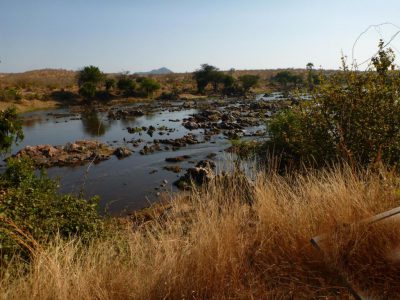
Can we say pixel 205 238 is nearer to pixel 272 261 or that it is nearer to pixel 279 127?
pixel 272 261

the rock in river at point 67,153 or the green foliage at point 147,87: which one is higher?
the green foliage at point 147,87

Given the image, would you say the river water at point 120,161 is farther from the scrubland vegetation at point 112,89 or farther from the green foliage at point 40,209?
the scrubland vegetation at point 112,89

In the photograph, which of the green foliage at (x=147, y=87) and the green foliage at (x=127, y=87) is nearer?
the green foliage at (x=127, y=87)

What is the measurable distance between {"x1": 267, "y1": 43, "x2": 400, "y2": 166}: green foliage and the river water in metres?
2.17

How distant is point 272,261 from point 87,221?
5.11 metres

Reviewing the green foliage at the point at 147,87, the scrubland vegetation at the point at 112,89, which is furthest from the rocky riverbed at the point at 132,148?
the green foliage at the point at 147,87

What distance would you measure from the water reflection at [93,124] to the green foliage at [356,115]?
838 inches

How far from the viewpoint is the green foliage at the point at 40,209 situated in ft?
19.0

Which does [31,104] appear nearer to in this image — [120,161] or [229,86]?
[120,161]

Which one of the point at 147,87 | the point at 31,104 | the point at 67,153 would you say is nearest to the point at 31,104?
the point at 31,104

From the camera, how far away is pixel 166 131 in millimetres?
30484

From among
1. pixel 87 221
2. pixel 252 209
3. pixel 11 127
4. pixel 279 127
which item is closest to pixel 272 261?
pixel 252 209

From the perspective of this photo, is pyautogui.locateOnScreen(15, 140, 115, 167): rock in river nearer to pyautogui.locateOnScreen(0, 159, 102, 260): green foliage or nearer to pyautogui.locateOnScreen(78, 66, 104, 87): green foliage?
pyautogui.locateOnScreen(0, 159, 102, 260): green foliage

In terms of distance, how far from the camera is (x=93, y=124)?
35.7m
